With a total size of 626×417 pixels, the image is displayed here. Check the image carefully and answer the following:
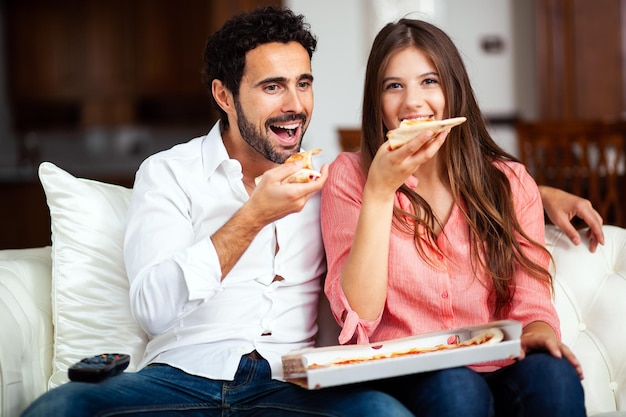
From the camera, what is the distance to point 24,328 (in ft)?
6.14

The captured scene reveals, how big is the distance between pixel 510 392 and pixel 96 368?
31.4 inches

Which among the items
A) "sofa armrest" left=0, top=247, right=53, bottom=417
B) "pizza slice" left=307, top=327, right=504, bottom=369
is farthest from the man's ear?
"pizza slice" left=307, top=327, right=504, bottom=369

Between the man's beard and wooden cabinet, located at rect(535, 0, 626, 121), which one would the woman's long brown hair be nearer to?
the man's beard

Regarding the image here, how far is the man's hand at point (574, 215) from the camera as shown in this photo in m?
2.02

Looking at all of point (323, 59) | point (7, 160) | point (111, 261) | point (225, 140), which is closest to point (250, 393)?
point (111, 261)

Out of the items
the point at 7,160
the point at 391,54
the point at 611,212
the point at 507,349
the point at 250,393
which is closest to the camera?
the point at 507,349

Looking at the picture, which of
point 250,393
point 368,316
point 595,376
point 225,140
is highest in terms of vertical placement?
point 225,140

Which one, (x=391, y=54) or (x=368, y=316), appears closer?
(x=368, y=316)

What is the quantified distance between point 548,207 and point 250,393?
885 millimetres

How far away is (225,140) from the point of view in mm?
2076

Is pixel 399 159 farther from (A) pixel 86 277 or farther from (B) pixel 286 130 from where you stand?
(A) pixel 86 277

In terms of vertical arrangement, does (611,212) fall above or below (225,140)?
below

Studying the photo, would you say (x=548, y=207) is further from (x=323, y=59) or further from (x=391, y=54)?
(x=323, y=59)

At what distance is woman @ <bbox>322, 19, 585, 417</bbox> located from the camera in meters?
1.70
